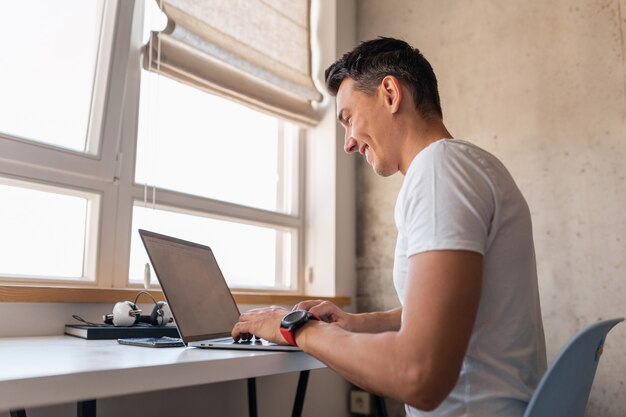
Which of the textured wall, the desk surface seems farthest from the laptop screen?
the textured wall

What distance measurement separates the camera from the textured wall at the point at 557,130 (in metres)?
2.25

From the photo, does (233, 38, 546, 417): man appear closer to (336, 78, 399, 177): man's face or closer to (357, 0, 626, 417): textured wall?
(336, 78, 399, 177): man's face

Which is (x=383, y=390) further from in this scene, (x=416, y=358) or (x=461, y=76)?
(x=461, y=76)

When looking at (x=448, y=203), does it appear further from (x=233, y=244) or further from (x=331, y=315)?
(x=233, y=244)

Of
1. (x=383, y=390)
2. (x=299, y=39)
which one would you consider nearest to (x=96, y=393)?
(x=383, y=390)

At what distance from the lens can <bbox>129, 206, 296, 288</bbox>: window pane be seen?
6.85 feet

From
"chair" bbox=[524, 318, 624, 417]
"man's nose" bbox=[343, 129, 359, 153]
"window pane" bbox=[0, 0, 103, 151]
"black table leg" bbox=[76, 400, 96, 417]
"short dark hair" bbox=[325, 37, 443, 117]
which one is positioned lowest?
"black table leg" bbox=[76, 400, 96, 417]

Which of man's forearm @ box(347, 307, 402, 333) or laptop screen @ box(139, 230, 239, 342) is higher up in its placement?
laptop screen @ box(139, 230, 239, 342)

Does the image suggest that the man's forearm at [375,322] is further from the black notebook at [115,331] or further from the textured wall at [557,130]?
the textured wall at [557,130]

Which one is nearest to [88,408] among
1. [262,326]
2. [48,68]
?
[262,326]

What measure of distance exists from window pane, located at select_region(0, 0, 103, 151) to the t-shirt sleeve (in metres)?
1.37

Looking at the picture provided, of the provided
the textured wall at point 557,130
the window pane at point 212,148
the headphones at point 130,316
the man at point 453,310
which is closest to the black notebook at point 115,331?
the headphones at point 130,316

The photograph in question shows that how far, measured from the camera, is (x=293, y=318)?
1.10m

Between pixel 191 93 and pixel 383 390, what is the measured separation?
1.83 metres
